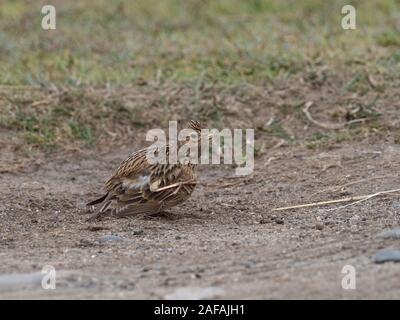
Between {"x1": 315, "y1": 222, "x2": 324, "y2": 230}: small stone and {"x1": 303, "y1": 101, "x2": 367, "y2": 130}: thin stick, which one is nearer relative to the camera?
{"x1": 315, "y1": 222, "x2": 324, "y2": 230}: small stone

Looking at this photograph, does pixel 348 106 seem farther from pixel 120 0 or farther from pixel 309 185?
pixel 120 0

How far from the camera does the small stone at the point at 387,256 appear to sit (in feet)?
19.9

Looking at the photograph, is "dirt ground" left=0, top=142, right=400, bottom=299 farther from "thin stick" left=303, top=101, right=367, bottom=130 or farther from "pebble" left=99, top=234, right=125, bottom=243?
"thin stick" left=303, top=101, right=367, bottom=130

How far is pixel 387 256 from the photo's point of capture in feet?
20.0

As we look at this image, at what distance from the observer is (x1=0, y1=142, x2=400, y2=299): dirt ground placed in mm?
5836

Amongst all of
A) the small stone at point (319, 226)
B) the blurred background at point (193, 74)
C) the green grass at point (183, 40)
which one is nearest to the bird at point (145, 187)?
the small stone at point (319, 226)

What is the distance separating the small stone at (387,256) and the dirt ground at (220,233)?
0.05 m

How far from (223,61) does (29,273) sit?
6632mm

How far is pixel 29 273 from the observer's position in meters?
6.25

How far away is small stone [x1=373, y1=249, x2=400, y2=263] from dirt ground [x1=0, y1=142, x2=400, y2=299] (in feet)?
0.16

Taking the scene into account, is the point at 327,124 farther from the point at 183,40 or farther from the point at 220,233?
the point at 183,40

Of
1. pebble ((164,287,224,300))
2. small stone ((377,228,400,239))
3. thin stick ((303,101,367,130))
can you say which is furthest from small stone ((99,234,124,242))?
thin stick ((303,101,367,130))

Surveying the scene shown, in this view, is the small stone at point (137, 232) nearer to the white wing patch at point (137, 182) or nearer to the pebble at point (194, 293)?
the white wing patch at point (137, 182)

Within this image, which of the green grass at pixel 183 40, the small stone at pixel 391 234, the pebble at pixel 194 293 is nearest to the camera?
the pebble at pixel 194 293
